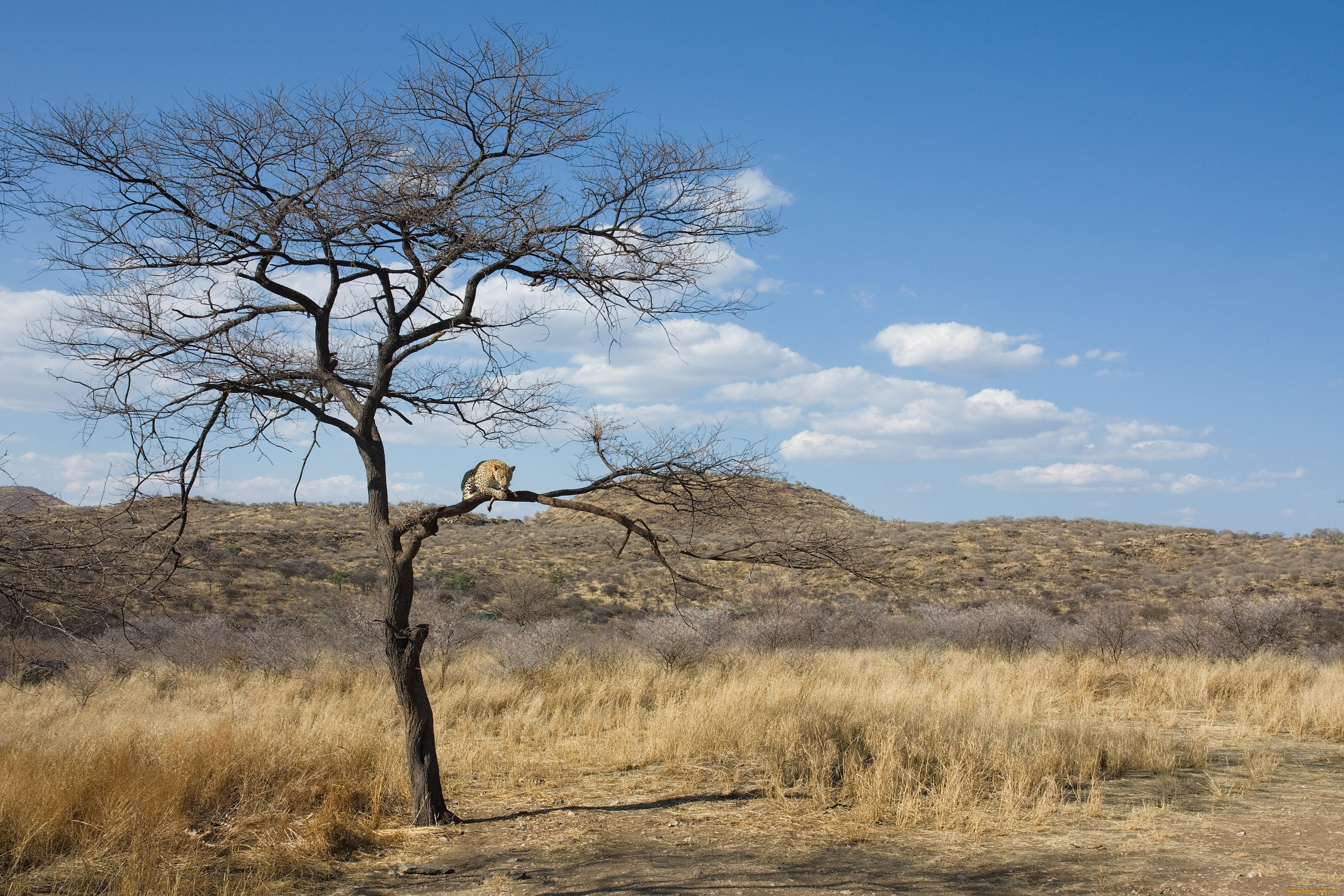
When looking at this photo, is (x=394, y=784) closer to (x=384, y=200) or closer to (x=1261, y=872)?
(x=384, y=200)

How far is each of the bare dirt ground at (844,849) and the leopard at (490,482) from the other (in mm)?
2588

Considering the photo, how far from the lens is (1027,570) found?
3228 centimetres

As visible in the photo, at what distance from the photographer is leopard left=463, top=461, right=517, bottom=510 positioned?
658 cm

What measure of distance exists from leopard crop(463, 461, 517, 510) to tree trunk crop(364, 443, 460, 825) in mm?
659

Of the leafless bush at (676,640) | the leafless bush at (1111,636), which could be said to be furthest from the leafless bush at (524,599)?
the leafless bush at (1111,636)

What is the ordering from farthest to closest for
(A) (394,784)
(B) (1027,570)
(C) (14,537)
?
→ 1. (B) (1027,570)
2. (A) (394,784)
3. (C) (14,537)

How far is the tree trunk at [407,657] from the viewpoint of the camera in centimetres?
671

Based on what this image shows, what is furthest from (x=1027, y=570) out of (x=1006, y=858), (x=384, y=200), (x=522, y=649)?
(x=384, y=200)

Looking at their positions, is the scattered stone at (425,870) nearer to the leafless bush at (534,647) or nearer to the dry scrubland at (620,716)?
the dry scrubland at (620,716)

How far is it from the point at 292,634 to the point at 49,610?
9607 mm

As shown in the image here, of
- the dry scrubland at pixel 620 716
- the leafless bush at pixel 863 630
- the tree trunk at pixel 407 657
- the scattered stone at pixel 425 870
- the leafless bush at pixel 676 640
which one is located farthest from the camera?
the leafless bush at pixel 863 630

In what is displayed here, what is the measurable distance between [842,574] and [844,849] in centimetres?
2674

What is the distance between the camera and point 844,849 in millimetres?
6355

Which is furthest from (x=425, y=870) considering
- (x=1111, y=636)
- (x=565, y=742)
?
(x=1111, y=636)
